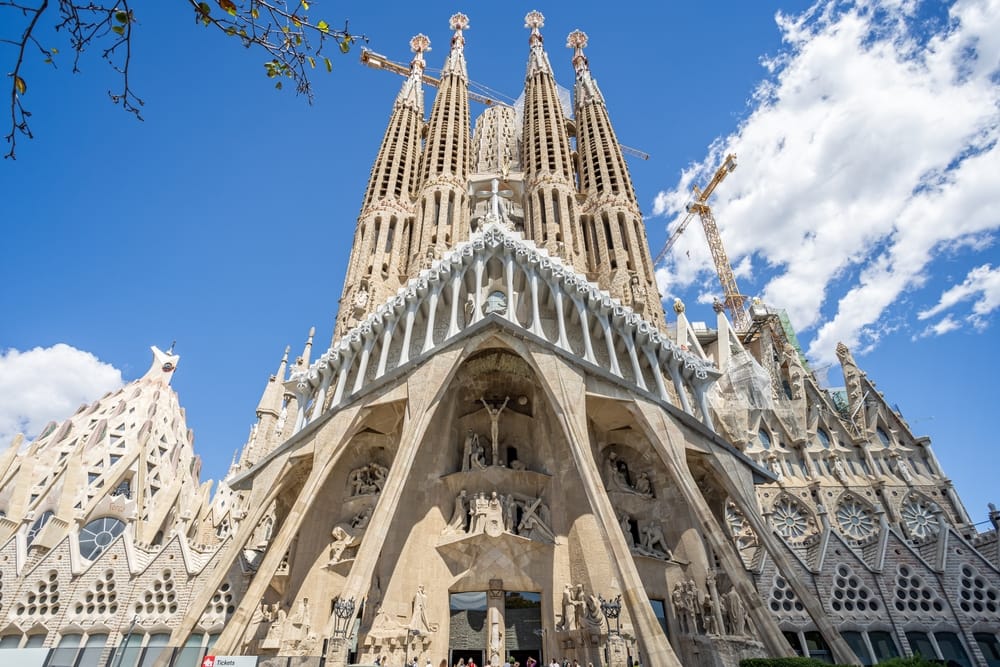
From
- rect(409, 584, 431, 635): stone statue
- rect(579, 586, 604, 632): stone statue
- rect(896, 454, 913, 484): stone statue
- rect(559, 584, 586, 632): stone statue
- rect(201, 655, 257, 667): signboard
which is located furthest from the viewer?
rect(896, 454, 913, 484): stone statue

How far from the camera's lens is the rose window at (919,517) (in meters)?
23.4

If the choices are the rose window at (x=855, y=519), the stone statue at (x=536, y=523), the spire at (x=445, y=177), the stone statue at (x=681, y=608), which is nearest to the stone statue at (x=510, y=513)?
the stone statue at (x=536, y=523)

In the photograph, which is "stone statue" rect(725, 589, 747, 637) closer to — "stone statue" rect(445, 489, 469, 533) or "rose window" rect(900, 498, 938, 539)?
"stone statue" rect(445, 489, 469, 533)

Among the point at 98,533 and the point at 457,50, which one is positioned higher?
the point at 457,50

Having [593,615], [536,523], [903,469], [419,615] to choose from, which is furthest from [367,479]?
[903,469]

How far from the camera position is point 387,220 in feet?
88.1

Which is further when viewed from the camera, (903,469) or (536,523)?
(903,469)

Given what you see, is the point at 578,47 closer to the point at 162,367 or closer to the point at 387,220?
the point at 387,220

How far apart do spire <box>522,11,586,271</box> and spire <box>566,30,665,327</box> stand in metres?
0.98

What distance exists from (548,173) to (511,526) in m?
19.5

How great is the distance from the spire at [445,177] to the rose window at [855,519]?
22909 mm

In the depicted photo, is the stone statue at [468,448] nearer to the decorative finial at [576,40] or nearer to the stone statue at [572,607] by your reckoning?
the stone statue at [572,607]

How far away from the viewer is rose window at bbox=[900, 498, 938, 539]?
23406 millimetres

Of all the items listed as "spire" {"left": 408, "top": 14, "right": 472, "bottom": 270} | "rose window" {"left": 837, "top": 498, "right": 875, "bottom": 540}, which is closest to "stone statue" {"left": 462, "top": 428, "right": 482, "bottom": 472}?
"spire" {"left": 408, "top": 14, "right": 472, "bottom": 270}
